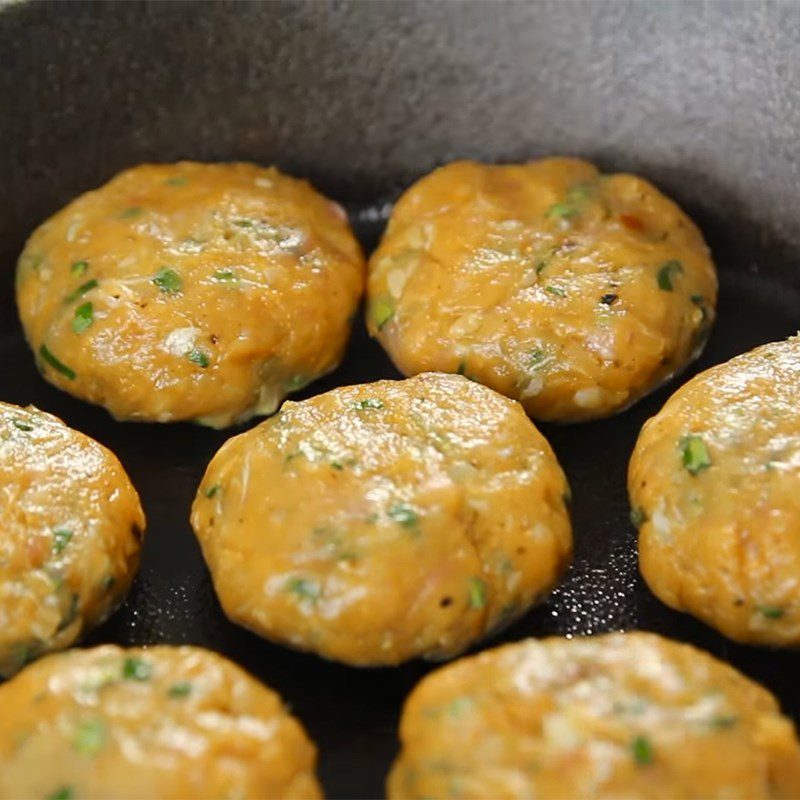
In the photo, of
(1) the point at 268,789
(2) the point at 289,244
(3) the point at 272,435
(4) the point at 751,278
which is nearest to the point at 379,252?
(2) the point at 289,244

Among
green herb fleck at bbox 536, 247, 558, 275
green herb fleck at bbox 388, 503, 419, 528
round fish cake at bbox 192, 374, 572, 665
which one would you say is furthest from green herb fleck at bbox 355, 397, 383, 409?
green herb fleck at bbox 536, 247, 558, 275

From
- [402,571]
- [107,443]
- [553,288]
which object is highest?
[553,288]

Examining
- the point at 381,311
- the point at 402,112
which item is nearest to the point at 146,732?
the point at 381,311

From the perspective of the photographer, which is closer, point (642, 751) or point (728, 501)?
point (642, 751)

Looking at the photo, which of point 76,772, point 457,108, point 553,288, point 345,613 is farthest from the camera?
point 457,108

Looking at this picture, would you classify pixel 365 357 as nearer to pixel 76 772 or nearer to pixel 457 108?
pixel 457 108

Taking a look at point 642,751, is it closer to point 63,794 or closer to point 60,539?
point 63,794

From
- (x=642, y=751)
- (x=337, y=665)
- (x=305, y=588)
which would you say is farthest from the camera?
(x=337, y=665)

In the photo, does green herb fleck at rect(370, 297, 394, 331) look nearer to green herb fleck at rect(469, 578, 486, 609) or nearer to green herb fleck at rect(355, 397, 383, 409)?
green herb fleck at rect(355, 397, 383, 409)
